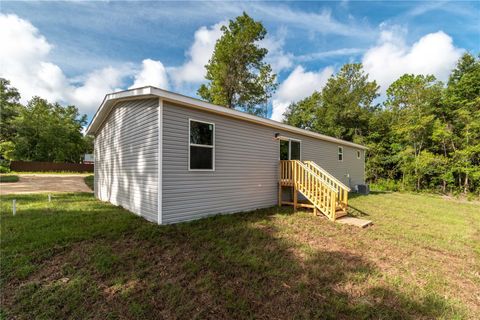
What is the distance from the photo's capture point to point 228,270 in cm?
311

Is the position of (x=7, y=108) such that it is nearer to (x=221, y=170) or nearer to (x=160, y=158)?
(x=160, y=158)

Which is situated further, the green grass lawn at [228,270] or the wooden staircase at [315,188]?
the wooden staircase at [315,188]

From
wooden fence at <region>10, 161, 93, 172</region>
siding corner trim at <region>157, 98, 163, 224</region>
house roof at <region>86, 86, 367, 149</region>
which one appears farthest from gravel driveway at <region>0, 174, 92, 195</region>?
wooden fence at <region>10, 161, 93, 172</region>

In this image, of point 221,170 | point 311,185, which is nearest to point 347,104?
point 311,185

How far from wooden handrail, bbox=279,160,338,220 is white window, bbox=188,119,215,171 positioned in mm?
3014

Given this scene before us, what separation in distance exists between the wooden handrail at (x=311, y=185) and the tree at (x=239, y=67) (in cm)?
1163

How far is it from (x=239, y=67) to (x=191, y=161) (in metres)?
14.6

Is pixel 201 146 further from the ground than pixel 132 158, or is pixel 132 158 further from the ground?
pixel 201 146

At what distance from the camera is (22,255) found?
3.33 m

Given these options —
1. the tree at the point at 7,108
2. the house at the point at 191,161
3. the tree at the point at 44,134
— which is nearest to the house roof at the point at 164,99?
the house at the point at 191,161

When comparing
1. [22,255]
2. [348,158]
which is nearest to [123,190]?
[22,255]

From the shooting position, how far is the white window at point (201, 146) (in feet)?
17.7

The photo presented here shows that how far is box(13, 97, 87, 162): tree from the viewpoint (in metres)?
24.9

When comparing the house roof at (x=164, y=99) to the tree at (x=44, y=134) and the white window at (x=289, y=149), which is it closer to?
the white window at (x=289, y=149)
